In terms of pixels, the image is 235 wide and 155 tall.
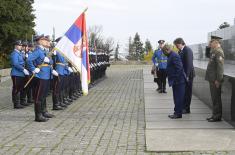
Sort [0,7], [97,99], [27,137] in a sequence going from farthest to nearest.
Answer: [0,7]
[97,99]
[27,137]

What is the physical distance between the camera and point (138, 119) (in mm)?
10211

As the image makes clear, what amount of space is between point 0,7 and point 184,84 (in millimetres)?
20667

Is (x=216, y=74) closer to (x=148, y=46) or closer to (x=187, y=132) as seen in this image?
(x=187, y=132)

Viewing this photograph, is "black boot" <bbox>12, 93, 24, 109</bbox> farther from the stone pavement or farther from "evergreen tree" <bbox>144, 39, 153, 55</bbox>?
"evergreen tree" <bbox>144, 39, 153, 55</bbox>

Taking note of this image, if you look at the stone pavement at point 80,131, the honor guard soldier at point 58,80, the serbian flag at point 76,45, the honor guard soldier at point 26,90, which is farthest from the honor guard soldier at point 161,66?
the serbian flag at point 76,45

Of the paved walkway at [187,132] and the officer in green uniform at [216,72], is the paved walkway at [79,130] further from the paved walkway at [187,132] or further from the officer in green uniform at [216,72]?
the officer in green uniform at [216,72]

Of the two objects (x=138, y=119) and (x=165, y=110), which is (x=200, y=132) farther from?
(x=165, y=110)

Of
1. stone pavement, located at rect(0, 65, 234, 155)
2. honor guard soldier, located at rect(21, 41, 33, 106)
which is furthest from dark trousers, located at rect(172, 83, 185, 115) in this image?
honor guard soldier, located at rect(21, 41, 33, 106)

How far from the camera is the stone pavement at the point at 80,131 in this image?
7.24 m

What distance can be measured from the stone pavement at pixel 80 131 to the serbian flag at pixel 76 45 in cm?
113

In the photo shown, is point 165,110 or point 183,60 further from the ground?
point 183,60

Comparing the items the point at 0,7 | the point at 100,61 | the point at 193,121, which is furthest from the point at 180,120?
the point at 0,7

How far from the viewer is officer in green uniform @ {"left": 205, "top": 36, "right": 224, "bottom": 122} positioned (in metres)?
9.20

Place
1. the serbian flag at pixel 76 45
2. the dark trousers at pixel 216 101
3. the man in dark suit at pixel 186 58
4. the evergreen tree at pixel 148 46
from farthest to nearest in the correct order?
the evergreen tree at pixel 148 46 → the man in dark suit at pixel 186 58 → the serbian flag at pixel 76 45 → the dark trousers at pixel 216 101
